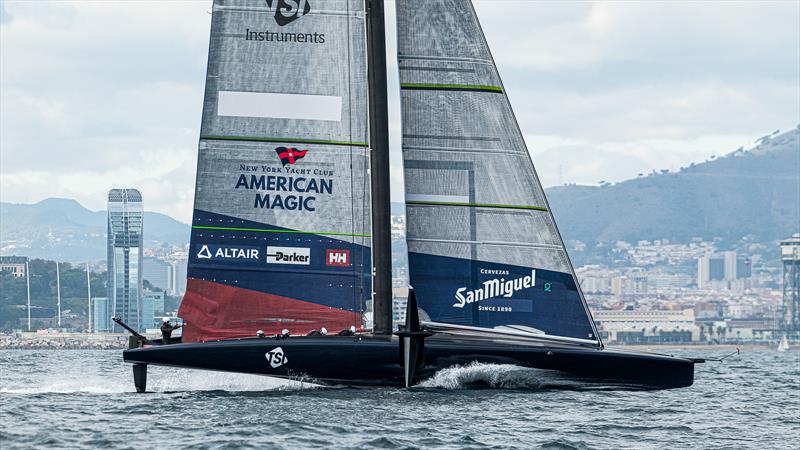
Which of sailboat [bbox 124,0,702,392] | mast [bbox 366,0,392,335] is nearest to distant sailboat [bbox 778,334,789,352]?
sailboat [bbox 124,0,702,392]

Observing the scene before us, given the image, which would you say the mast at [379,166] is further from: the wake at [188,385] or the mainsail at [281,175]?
the wake at [188,385]

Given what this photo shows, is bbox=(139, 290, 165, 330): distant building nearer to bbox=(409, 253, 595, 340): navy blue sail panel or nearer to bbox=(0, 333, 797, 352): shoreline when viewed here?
bbox=(0, 333, 797, 352): shoreline

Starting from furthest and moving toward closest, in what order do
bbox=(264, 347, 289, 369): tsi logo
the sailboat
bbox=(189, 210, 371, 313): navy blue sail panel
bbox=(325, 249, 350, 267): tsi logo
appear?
bbox=(325, 249, 350, 267): tsi logo, bbox=(189, 210, 371, 313): navy blue sail panel, the sailboat, bbox=(264, 347, 289, 369): tsi logo

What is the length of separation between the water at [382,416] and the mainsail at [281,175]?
129cm

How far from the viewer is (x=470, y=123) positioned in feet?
78.9

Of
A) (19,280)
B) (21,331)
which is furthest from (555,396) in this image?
(19,280)

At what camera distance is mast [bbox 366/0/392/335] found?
23.7 m

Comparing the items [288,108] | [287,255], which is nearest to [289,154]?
[288,108]

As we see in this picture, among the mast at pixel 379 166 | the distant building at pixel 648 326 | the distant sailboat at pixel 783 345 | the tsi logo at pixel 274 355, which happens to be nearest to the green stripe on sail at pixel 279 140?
the mast at pixel 379 166

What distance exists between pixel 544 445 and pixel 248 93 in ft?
26.1

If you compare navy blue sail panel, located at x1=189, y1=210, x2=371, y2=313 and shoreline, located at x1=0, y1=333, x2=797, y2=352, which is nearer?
navy blue sail panel, located at x1=189, y1=210, x2=371, y2=313

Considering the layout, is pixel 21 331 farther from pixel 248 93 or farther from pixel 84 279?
pixel 248 93

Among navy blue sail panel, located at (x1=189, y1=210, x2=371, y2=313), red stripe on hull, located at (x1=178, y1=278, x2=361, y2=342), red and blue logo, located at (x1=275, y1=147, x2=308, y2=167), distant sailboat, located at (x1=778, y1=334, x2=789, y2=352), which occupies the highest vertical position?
red and blue logo, located at (x1=275, y1=147, x2=308, y2=167)

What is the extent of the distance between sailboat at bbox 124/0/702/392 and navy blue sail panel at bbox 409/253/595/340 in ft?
0.07
